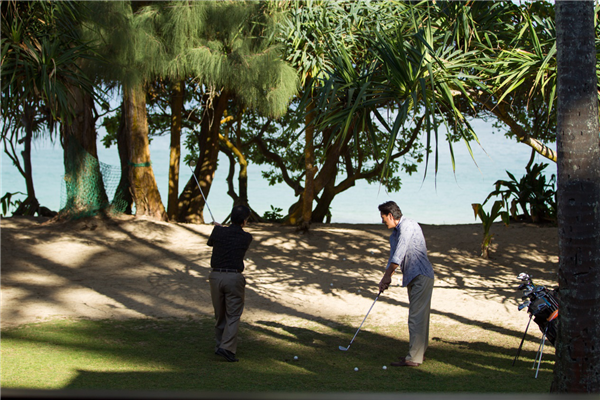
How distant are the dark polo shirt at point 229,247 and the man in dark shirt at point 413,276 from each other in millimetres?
1309

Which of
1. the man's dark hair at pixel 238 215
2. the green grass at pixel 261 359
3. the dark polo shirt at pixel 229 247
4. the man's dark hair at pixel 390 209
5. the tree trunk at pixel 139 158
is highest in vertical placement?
the tree trunk at pixel 139 158

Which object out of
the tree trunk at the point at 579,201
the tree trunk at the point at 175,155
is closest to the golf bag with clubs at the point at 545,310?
the tree trunk at the point at 579,201

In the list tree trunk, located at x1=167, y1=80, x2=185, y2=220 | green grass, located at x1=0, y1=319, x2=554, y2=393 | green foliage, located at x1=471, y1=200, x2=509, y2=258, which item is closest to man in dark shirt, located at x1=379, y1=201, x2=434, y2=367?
green grass, located at x1=0, y1=319, x2=554, y2=393

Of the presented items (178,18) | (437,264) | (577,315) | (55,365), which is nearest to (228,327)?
(55,365)

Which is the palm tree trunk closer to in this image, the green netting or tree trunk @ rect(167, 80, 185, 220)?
tree trunk @ rect(167, 80, 185, 220)

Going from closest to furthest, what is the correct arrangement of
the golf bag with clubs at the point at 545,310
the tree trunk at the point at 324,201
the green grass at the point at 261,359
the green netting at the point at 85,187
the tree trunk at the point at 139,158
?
the green grass at the point at 261,359, the golf bag with clubs at the point at 545,310, the green netting at the point at 85,187, the tree trunk at the point at 139,158, the tree trunk at the point at 324,201

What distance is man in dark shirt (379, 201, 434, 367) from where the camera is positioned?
5098mm

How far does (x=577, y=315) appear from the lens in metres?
3.45

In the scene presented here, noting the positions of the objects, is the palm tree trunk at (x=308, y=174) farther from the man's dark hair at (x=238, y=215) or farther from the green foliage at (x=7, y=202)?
the green foliage at (x=7, y=202)

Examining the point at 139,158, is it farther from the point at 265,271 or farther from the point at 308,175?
the point at 265,271

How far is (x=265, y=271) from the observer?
9406 millimetres

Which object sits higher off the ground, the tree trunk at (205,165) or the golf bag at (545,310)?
the tree trunk at (205,165)

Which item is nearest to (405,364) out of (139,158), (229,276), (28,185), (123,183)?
(229,276)

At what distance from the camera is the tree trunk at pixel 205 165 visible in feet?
42.3
